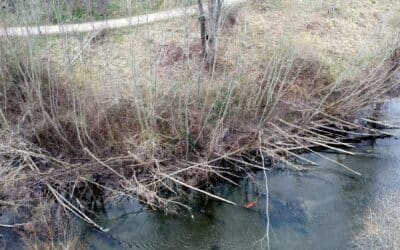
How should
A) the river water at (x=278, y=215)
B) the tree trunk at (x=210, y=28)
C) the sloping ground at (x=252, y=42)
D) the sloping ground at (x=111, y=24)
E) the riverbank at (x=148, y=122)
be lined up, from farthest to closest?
the sloping ground at (x=252, y=42)
the tree trunk at (x=210, y=28)
the sloping ground at (x=111, y=24)
the riverbank at (x=148, y=122)
the river water at (x=278, y=215)

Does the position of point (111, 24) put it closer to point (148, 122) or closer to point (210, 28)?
point (210, 28)

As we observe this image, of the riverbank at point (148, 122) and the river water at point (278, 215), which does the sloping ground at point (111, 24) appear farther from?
the river water at point (278, 215)

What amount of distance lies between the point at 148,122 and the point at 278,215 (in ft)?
12.2

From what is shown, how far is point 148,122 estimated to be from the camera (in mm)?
11141

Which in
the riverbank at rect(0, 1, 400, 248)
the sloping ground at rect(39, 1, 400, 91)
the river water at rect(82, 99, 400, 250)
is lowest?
the river water at rect(82, 99, 400, 250)

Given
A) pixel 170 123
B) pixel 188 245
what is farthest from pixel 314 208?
pixel 170 123

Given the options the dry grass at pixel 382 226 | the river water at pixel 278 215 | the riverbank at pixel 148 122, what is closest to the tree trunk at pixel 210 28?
the riverbank at pixel 148 122

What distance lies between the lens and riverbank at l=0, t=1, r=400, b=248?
1048 centimetres

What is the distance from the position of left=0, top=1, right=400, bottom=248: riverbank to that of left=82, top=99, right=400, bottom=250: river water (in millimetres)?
305

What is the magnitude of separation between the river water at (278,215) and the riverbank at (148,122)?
1.00 feet


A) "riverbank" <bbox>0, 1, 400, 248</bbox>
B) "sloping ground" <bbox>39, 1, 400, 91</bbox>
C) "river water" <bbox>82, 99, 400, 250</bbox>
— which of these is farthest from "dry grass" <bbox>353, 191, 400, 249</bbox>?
"sloping ground" <bbox>39, 1, 400, 91</bbox>

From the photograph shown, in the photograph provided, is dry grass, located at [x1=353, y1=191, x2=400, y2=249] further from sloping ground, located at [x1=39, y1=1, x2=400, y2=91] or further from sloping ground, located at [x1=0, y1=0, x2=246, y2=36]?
sloping ground, located at [x1=0, y1=0, x2=246, y2=36]

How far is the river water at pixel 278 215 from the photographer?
9.77 metres

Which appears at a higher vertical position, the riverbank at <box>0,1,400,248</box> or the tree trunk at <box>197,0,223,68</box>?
the tree trunk at <box>197,0,223,68</box>
